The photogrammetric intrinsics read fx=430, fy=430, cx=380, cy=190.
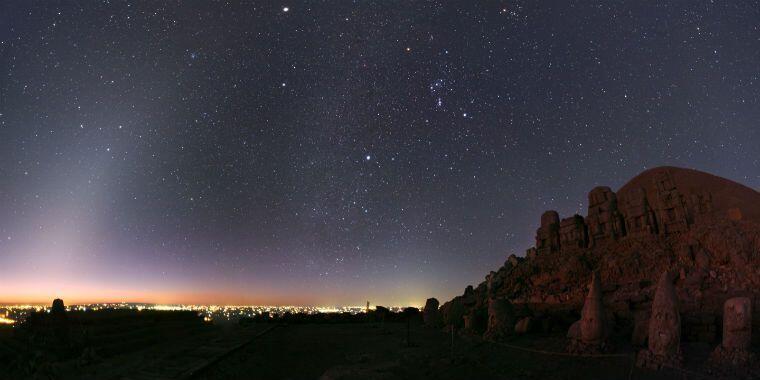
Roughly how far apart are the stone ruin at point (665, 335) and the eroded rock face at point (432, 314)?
2871 cm

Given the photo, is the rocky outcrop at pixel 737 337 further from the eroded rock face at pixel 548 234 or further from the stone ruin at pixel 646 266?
the eroded rock face at pixel 548 234

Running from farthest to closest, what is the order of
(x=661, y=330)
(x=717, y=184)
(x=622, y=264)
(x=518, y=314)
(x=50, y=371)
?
1. (x=717, y=184)
2. (x=622, y=264)
3. (x=518, y=314)
4. (x=661, y=330)
5. (x=50, y=371)

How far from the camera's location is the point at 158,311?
39438mm

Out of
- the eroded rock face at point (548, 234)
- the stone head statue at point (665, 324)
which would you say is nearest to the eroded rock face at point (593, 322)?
the stone head statue at point (665, 324)

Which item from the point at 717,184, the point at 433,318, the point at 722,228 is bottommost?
the point at 433,318

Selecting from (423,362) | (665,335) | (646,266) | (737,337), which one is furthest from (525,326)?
(646,266)

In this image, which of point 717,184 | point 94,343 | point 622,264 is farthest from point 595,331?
point 717,184

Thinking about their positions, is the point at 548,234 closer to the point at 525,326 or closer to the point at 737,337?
the point at 525,326

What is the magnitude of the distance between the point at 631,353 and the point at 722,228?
22784mm

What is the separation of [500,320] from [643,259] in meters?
17.9

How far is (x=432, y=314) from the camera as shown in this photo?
47.1 m

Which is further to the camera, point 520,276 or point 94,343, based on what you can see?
point 520,276

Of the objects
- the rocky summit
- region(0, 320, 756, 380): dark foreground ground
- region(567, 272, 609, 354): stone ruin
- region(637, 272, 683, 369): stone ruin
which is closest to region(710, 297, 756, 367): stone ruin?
region(0, 320, 756, 380): dark foreground ground

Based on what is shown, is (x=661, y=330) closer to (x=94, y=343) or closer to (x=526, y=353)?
(x=526, y=353)
